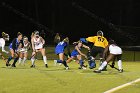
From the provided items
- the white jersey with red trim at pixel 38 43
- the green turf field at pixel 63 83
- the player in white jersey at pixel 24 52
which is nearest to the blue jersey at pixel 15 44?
the player in white jersey at pixel 24 52

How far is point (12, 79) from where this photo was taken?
52.9 feet

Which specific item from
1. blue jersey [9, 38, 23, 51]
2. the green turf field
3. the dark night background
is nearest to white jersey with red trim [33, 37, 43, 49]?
blue jersey [9, 38, 23, 51]

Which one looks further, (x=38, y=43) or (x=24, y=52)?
(x=24, y=52)

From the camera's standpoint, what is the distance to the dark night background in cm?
5166

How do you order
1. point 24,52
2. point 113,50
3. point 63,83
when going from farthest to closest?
1. point 24,52
2. point 113,50
3. point 63,83

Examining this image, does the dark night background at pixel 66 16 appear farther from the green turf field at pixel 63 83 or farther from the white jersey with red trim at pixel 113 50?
the green turf field at pixel 63 83

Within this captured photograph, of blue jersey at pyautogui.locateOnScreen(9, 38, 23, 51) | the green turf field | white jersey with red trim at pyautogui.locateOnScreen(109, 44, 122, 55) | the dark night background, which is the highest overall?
the dark night background

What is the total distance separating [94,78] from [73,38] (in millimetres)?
33081

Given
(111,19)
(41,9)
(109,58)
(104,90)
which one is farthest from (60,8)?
→ (104,90)

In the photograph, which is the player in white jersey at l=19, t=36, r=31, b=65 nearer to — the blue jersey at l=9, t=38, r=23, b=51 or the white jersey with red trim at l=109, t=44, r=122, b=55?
the blue jersey at l=9, t=38, r=23, b=51

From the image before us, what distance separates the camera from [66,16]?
55.4 m

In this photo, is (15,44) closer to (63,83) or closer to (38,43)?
(38,43)

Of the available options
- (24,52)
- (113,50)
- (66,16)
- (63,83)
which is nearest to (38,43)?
(24,52)

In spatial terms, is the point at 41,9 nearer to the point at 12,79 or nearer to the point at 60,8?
the point at 60,8
